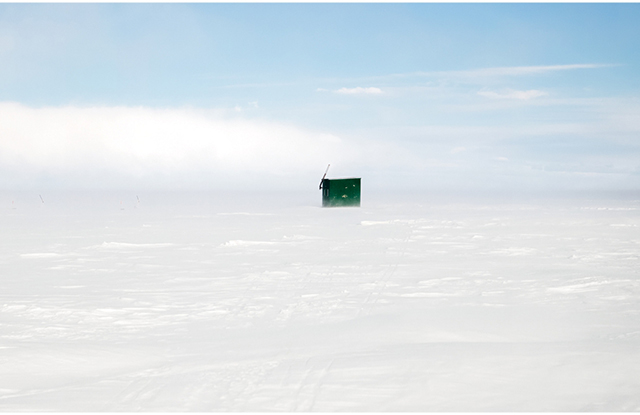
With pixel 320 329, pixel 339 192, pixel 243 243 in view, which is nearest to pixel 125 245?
pixel 243 243

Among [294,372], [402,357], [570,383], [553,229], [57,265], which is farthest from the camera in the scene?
[553,229]

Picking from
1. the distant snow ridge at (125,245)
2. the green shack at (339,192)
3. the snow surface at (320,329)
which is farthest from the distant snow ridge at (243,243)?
the green shack at (339,192)

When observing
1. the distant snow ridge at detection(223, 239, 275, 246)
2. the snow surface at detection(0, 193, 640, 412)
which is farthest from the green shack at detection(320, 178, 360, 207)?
the snow surface at detection(0, 193, 640, 412)

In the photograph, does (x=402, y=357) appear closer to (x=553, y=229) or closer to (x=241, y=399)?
(x=241, y=399)

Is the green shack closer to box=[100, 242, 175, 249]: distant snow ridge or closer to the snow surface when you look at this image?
box=[100, 242, 175, 249]: distant snow ridge

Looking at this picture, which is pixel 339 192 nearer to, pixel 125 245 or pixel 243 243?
pixel 243 243

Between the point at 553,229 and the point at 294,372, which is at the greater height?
the point at 294,372

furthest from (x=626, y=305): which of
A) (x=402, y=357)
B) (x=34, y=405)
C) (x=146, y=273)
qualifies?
(x=146, y=273)
